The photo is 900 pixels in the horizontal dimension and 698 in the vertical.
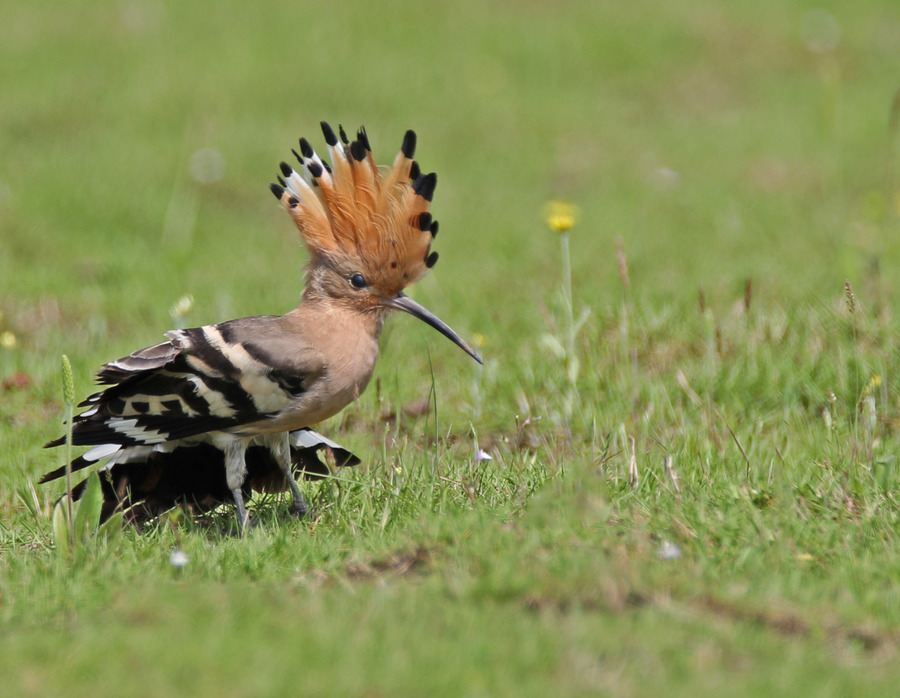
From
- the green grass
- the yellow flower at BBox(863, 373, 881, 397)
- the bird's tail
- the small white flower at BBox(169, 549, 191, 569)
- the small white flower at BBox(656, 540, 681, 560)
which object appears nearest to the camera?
the green grass

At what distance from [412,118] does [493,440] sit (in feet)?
17.7

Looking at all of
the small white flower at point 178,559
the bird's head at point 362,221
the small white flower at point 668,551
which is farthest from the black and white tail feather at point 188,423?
the small white flower at point 668,551

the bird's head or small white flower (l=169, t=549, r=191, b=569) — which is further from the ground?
the bird's head

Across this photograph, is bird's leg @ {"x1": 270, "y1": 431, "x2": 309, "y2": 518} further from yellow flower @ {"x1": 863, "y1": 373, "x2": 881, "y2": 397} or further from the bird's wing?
yellow flower @ {"x1": 863, "y1": 373, "x2": 881, "y2": 397}

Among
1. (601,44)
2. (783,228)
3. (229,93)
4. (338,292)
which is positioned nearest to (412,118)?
(229,93)

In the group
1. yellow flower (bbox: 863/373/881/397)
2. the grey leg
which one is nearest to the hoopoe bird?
the grey leg

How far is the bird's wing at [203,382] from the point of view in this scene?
11.9 feet

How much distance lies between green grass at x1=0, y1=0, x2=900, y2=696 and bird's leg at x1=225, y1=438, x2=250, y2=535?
0.11 metres

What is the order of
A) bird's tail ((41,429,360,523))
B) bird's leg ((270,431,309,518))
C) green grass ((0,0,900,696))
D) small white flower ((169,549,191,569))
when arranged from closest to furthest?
1. green grass ((0,0,900,696))
2. small white flower ((169,549,191,569))
3. bird's leg ((270,431,309,518))
4. bird's tail ((41,429,360,523))

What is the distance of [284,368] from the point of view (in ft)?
11.8

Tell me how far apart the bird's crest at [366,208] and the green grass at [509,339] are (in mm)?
573

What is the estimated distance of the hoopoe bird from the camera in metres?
3.63

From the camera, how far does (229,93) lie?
934cm

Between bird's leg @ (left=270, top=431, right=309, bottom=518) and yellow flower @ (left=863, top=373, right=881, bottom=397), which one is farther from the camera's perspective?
yellow flower @ (left=863, top=373, right=881, bottom=397)
